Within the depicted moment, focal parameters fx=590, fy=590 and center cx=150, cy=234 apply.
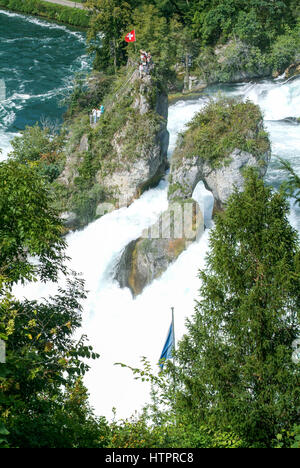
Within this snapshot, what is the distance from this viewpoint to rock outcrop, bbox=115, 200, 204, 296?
22.2 m

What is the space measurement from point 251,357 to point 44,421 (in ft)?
12.7

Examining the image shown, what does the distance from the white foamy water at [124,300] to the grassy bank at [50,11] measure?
32.3 meters

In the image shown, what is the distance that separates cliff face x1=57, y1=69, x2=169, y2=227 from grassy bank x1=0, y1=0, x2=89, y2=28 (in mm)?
27649

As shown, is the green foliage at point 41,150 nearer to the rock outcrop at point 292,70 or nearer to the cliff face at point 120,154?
the cliff face at point 120,154

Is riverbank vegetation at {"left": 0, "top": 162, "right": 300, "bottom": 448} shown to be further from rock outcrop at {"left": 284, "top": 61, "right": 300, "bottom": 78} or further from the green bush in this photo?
the green bush

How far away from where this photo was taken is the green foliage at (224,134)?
75.7 feet

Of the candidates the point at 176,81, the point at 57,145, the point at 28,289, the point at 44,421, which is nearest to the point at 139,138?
the point at 57,145

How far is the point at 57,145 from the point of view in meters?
29.9

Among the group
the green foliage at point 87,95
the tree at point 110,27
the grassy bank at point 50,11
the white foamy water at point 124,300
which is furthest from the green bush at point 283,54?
the grassy bank at point 50,11

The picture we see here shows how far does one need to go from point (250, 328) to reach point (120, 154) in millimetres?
17038

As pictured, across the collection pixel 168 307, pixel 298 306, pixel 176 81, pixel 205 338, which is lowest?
pixel 168 307

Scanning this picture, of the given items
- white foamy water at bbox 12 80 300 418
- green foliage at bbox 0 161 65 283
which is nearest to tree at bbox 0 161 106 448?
green foliage at bbox 0 161 65 283

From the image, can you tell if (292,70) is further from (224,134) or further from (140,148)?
(224,134)
